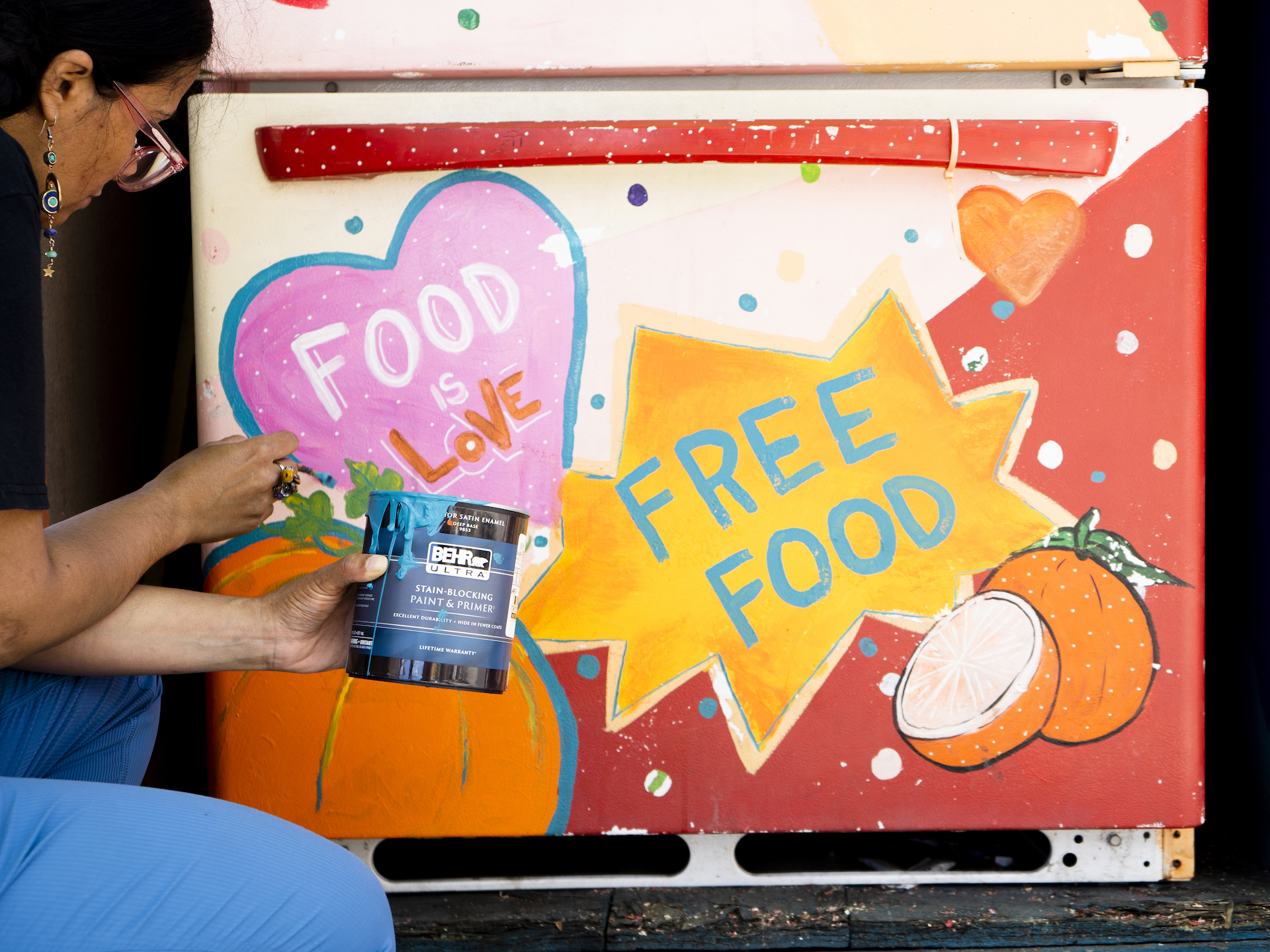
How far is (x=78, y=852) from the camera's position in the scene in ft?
2.50

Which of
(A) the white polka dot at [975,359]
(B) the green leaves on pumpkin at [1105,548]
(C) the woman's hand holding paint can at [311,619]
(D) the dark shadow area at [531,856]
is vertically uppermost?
(A) the white polka dot at [975,359]

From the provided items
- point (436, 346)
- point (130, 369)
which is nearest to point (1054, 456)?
point (436, 346)

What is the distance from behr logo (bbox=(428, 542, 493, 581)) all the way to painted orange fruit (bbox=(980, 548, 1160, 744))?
2.45 ft

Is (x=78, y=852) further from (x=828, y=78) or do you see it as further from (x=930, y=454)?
(x=828, y=78)

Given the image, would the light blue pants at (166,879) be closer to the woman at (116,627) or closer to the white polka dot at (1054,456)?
the woman at (116,627)

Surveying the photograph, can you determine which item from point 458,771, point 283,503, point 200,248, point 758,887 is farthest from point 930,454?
point 200,248

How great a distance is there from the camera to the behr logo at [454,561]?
0.97 metres

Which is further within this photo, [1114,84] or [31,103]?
[1114,84]

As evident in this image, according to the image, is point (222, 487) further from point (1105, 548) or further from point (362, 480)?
point (1105, 548)

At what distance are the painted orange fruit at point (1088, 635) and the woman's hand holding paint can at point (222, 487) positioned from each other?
96 cm

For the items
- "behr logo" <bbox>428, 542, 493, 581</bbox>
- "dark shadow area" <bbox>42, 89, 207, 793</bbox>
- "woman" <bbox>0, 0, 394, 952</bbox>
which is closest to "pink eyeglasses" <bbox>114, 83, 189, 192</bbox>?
"woman" <bbox>0, 0, 394, 952</bbox>

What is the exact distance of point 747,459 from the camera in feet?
4.39

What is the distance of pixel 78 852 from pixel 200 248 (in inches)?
33.4

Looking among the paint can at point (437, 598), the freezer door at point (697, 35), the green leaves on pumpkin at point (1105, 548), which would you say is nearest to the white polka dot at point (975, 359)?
the green leaves on pumpkin at point (1105, 548)
